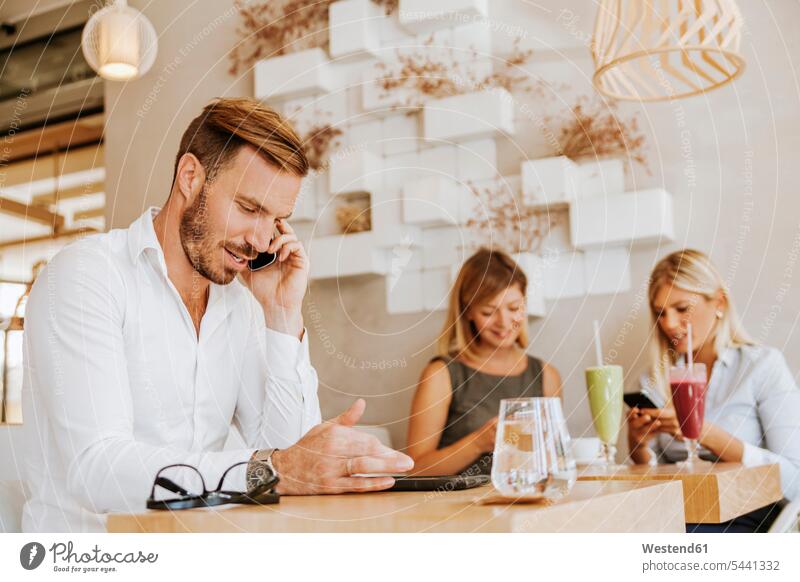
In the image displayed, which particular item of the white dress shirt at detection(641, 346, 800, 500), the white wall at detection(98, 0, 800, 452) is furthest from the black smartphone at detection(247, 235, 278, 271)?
the white dress shirt at detection(641, 346, 800, 500)

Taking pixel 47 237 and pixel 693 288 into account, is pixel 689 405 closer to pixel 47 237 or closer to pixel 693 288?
pixel 693 288

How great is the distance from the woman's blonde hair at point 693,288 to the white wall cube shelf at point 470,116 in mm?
327

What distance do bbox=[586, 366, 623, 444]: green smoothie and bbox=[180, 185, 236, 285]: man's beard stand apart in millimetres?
497

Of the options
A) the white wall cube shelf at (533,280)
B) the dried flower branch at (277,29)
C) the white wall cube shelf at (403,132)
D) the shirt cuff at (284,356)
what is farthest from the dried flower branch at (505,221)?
the shirt cuff at (284,356)

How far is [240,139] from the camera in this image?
98cm

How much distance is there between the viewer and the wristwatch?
61cm

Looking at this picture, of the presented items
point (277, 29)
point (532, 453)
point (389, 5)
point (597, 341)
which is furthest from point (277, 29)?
point (532, 453)

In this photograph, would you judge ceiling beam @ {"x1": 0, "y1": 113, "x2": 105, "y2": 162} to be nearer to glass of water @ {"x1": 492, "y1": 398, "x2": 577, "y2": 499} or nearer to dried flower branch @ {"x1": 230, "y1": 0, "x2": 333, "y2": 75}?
dried flower branch @ {"x1": 230, "y1": 0, "x2": 333, "y2": 75}

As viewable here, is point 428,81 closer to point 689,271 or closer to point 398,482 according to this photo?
point 689,271

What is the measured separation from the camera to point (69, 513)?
2.73 ft

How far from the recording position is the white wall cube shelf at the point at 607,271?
1.24 m

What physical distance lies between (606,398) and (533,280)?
284mm
